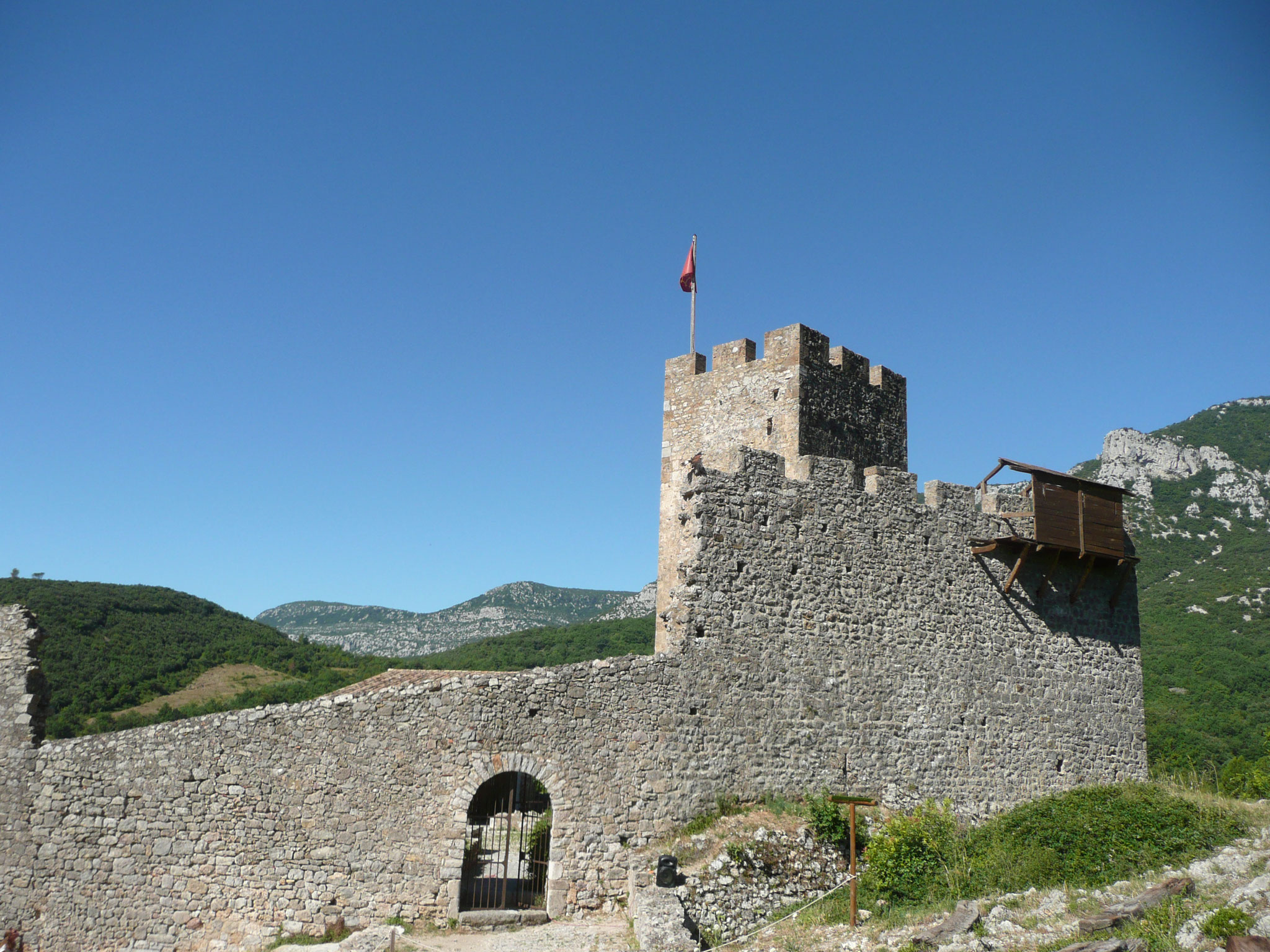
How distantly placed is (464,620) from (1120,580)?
9136 cm

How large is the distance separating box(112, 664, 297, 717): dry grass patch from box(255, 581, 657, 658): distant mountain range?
3705 centimetres

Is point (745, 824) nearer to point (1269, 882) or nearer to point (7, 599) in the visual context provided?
point (1269, 882)

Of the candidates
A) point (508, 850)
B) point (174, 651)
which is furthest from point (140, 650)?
point (508, 850)

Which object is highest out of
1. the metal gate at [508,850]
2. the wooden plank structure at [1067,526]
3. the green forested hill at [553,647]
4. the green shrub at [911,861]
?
the wooden plank structure at [1067,526]

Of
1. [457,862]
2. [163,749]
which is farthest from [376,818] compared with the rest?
[163,749]

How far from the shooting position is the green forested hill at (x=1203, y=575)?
30.6 meters

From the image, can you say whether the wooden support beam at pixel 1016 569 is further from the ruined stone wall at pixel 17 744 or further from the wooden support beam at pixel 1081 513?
the ruined stone wall at pixel 17 744

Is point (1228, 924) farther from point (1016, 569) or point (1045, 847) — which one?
point (1016, 569)

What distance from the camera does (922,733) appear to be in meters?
15.6

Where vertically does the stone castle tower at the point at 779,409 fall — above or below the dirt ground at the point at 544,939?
above

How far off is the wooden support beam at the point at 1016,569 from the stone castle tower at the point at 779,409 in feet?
10.5

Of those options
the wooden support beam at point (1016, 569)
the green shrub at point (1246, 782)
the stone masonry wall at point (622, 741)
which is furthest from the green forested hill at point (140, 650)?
the green shrub at point (1246, 782)

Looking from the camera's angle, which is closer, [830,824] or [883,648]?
[830,824]

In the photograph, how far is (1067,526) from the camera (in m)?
17.4
